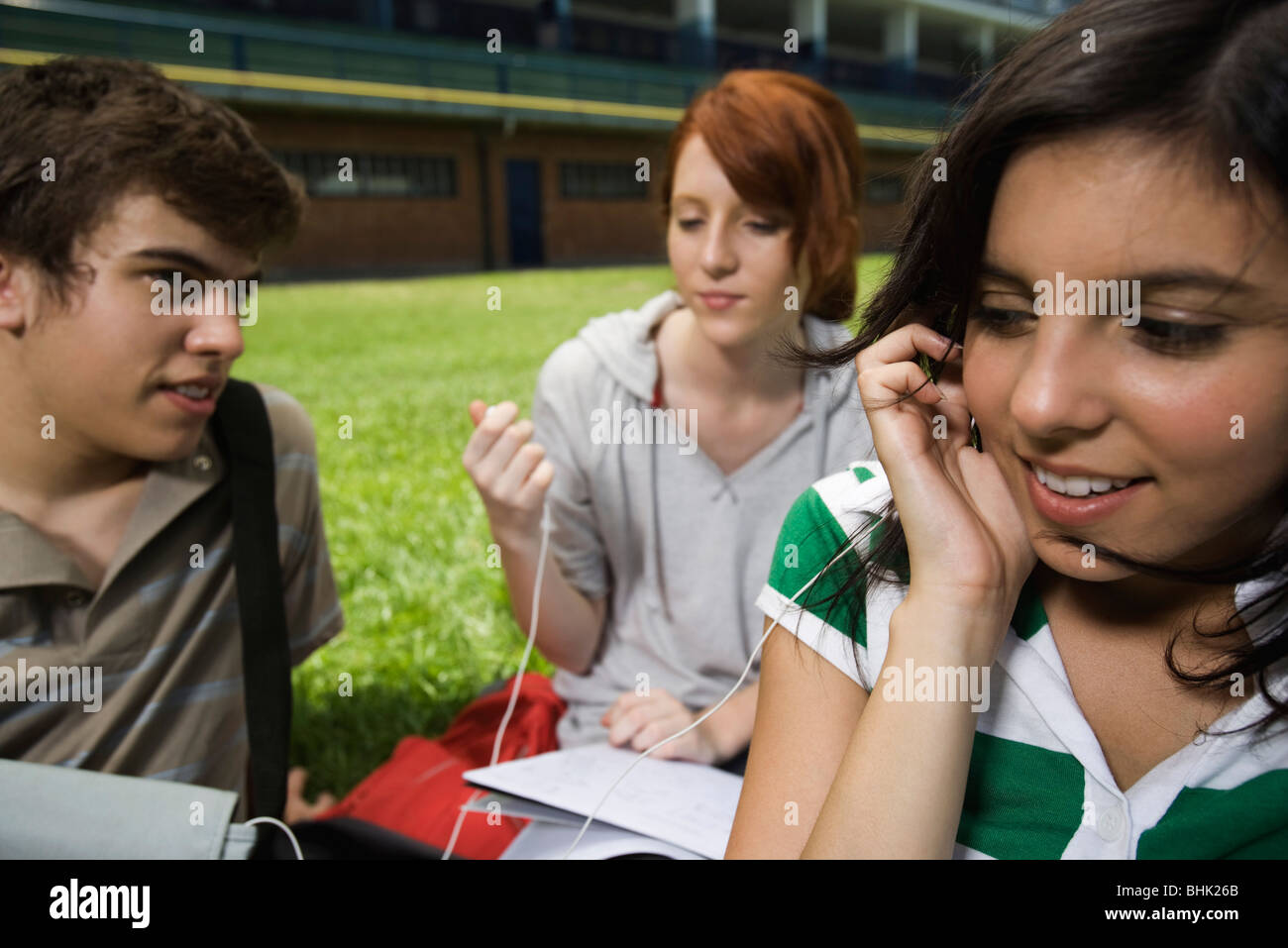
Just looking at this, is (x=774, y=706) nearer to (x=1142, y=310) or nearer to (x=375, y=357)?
(x=1142, y=310)

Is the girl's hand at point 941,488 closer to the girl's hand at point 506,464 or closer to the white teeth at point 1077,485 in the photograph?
the white teeth at point 1077,485

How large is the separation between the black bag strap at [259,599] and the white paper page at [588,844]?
0.59 meters

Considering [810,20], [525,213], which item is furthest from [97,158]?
[810,20]

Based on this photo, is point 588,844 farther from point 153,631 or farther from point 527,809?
point 153,631

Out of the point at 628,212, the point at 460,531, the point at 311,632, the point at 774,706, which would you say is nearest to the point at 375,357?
the point at 460,531

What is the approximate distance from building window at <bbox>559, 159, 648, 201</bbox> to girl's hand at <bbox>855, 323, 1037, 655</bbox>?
911 inches

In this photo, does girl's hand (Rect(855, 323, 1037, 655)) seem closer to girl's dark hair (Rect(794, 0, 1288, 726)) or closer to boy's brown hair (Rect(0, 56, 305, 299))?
girl's dark hair (Rect(794, 0, 1288, 726))

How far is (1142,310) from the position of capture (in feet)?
3.44

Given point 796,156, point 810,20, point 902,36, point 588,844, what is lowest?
point 588,844

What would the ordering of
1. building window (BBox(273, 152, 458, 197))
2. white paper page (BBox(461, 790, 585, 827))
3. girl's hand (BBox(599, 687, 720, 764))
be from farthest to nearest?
building window (BBox(273, 152, 458, 197)) → girl's hand (BBox(599, 687, 720, 764)) → white paper page (BBox(461, 790, 585, 827))

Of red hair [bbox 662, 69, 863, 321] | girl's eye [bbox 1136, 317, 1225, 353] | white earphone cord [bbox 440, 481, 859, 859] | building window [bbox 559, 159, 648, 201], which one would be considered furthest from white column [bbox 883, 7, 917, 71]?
girl's eye [bbox 1136, 317, 1225, 353]

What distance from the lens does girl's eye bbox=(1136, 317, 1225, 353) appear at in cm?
104

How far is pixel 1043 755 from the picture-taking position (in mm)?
1246

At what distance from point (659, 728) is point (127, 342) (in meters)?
1.32
